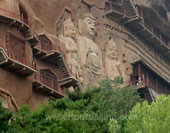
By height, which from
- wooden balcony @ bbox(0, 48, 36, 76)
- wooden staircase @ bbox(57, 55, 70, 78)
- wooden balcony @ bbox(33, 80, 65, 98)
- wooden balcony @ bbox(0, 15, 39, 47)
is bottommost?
wooden balcony @ bbox(33, 80, 65, 98)

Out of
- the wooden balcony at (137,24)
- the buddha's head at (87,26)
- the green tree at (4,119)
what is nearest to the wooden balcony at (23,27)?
the green tree at (4,119)

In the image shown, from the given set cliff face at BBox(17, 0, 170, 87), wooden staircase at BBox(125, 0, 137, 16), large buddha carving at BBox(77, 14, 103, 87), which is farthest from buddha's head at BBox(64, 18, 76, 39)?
wooden staircase at BBox(125, 0, 137, 16)

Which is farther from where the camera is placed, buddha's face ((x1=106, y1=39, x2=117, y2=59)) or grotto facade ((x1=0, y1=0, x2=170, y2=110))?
buddha's face ((x1=106, y1=39, x2=117, y2=59))

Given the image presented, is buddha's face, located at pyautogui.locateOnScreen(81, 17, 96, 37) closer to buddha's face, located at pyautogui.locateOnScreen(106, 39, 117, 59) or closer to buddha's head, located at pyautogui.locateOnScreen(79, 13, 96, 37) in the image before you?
buddha's head, located at pyautogui.locateOnScreen(79, 13, 96, 37)

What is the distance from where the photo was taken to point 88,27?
3469 centimetres

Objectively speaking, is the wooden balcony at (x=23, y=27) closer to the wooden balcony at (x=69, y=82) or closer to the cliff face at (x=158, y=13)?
the wooden balcony at (x=69, y=82)

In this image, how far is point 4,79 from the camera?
947 inches

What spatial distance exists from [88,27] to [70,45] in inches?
111

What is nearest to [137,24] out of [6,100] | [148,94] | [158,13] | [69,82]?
[158,13]

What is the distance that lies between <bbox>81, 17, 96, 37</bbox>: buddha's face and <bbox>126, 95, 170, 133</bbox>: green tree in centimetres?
1186

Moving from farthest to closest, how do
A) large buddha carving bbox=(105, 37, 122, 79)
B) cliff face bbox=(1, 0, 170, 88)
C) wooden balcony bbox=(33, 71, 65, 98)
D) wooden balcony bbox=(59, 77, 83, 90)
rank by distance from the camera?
1. large buddha carving bbox=(105, 37, 122, 79)
2. cliff face bbox=(1, 0, 170, 88)
3. wooden balcony bbox=(59, 77, 83, 90)
4. wooden balcony bbox=(33, 71, 65, 98)

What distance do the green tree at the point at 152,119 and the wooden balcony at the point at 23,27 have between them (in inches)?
252

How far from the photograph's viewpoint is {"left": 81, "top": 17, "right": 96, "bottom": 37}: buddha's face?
3459 cm

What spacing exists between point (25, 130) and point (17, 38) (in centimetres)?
636
